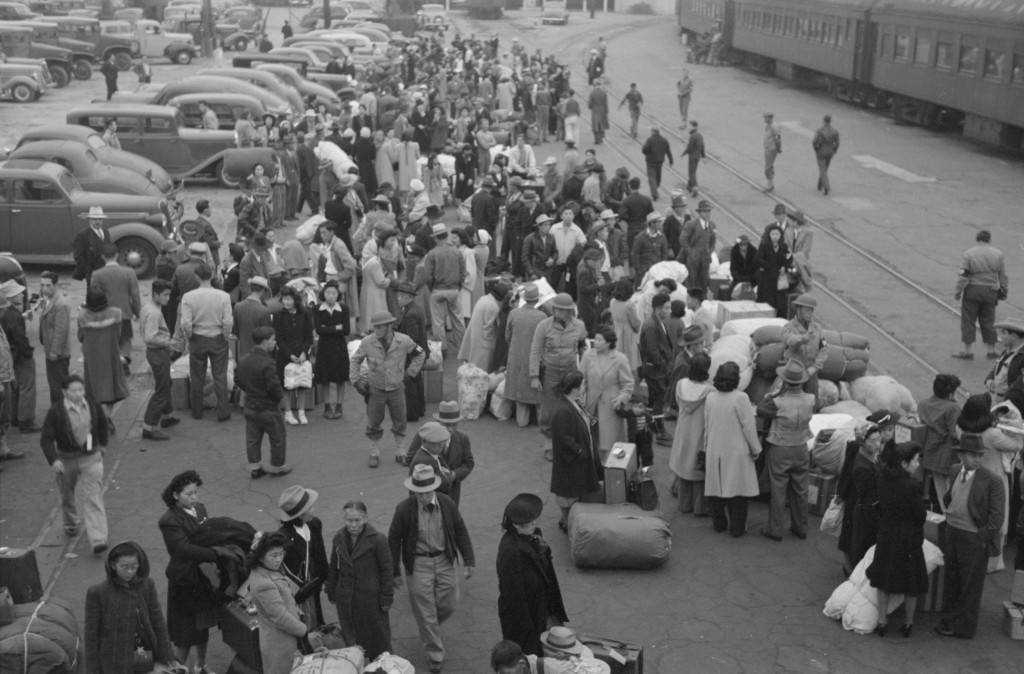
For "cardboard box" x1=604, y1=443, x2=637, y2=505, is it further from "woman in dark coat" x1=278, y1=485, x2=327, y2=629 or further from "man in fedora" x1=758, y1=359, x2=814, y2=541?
"woman in dark coat" x1=278, y1=485, x2=327, y2=629

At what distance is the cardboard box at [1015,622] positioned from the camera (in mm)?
8688

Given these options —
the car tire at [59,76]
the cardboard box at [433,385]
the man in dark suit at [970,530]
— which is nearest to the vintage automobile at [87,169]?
the cardboard box at [433,385]

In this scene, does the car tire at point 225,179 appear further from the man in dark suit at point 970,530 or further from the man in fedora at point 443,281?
the man in dark suit at point 970,530

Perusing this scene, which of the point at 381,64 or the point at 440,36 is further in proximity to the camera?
the point at 440,36

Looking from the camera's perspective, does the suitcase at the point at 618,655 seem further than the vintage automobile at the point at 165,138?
No

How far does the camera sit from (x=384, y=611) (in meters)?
7.79

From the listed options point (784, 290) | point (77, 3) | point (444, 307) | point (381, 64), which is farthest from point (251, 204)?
point (77, 3)

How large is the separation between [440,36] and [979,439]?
57115 millimetres

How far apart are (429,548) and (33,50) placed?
40127mm

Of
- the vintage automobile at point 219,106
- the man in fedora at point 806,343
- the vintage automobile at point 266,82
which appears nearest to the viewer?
the man in fedora at point 806,343

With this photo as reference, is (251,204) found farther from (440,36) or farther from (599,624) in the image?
(440,36)

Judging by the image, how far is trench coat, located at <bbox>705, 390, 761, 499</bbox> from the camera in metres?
9.98

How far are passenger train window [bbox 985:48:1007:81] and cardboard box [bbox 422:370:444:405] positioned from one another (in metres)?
19.0

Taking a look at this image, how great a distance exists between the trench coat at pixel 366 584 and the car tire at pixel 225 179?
19333 mm
